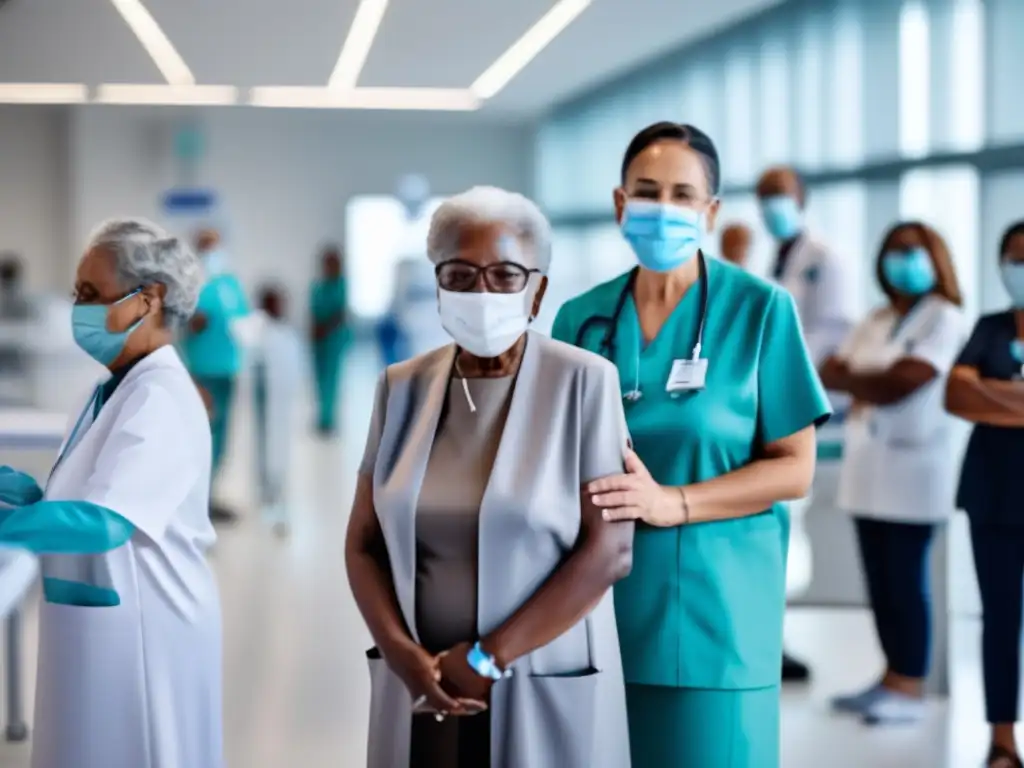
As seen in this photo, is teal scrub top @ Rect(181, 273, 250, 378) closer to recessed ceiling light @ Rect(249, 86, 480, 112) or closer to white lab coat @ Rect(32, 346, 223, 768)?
recessed ceiling light @ Rect(249, 86, 480, 112)

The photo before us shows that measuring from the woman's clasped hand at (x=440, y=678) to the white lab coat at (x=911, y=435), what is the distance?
2.38m

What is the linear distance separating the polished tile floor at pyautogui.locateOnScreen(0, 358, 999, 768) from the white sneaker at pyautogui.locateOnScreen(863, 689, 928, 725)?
4 centimetres

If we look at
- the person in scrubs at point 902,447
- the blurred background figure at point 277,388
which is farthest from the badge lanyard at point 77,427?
the blurred background figure at point 277,388

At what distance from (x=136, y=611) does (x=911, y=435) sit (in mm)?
2428

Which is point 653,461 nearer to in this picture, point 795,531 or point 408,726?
point 408,726

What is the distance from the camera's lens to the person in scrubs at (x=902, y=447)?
12.6 ft

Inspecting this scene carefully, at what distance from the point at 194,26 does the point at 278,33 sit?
159 millimetres

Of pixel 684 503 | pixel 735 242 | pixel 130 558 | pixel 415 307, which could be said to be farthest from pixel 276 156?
pixel 735 242

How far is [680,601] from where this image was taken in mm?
2131

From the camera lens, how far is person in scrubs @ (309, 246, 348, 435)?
5984mm

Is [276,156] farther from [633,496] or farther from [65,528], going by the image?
[633,496]

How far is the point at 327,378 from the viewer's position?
10.2 m

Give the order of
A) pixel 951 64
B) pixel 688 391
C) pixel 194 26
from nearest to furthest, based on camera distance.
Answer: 1. pixel 688 391
2. pixel 194 26
3. pixel 951 64

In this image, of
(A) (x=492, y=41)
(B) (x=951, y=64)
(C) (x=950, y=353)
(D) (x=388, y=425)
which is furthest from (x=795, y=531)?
(D) (x=388, y=425)
